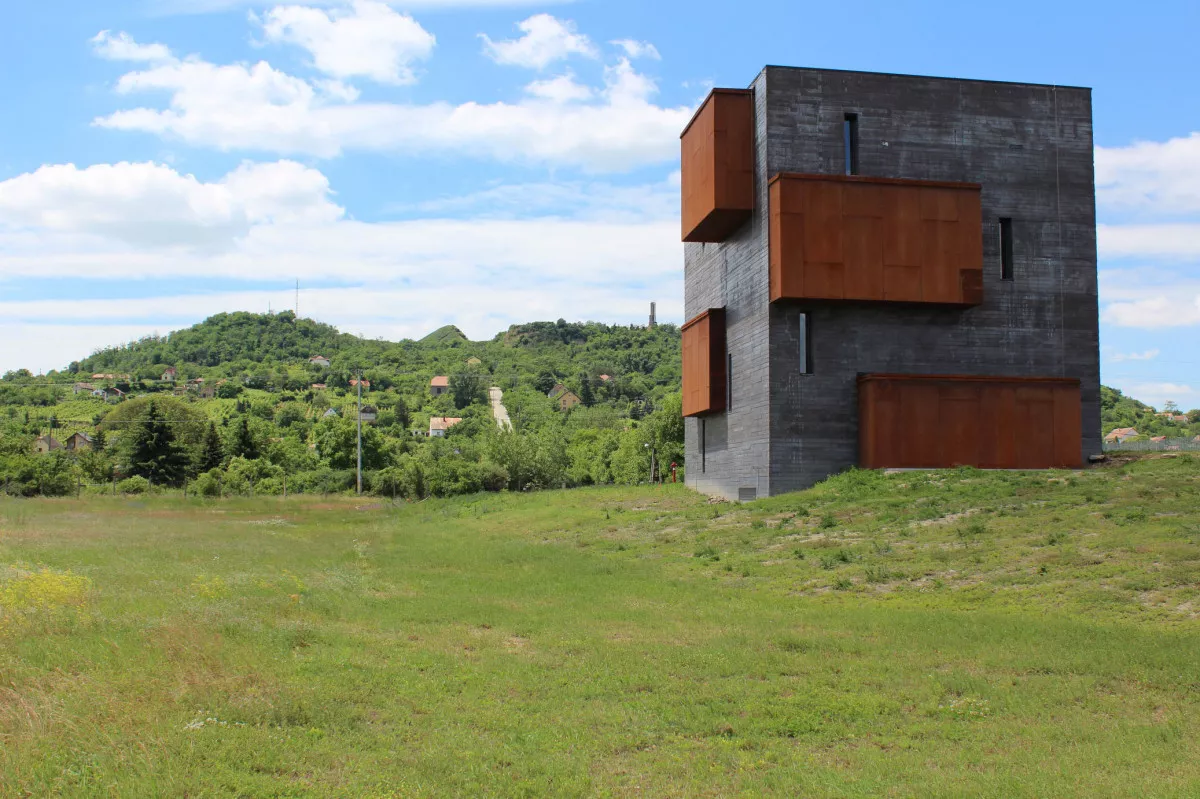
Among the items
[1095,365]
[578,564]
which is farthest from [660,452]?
[578,564]

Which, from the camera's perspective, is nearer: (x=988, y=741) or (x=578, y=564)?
(x=988, y=741)

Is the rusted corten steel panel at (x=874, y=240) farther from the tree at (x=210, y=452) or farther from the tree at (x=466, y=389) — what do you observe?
the tree at (x=466, y=389)

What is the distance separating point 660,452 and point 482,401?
57611mm

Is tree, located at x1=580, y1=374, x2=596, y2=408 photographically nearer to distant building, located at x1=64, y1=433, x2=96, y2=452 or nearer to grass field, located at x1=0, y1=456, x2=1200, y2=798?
distant building, located at x1=64, y1=433, x2=96, y2=452

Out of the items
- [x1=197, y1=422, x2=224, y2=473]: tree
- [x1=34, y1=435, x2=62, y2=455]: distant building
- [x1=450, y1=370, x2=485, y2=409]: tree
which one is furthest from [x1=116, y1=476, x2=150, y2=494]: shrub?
[x1=450, y1=370, x2=485, y2=409]: tree

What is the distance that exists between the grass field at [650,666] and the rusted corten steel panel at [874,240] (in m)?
11.8

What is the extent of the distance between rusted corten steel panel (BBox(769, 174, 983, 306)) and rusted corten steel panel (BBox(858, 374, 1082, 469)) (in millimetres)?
3133

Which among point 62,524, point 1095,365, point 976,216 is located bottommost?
point 62,524

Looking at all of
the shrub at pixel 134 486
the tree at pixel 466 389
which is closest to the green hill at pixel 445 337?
the tree at pixel 466 389

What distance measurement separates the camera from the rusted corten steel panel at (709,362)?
130 feet

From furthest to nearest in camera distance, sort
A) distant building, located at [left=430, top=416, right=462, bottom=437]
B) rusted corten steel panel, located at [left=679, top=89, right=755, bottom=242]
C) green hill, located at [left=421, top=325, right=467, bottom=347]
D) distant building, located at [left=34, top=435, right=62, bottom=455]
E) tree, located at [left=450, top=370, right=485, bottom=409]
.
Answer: green hill, located at [left=421, top=325, right=467, bottom=347], tree, located at [left=450, top=370, right=485, bottom=409], distant building, located at [left=430, top=416, right=462, bottom=437], distant building, located at [left=34, top=435, right=62, bottom=455], rusted corten steel panel, located at [left=679, top=89, right=755, bottom=242]

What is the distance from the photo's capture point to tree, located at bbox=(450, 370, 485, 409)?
125 m

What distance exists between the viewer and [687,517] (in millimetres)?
31312

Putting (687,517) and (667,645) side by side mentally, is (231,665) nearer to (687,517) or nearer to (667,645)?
(667,645)
